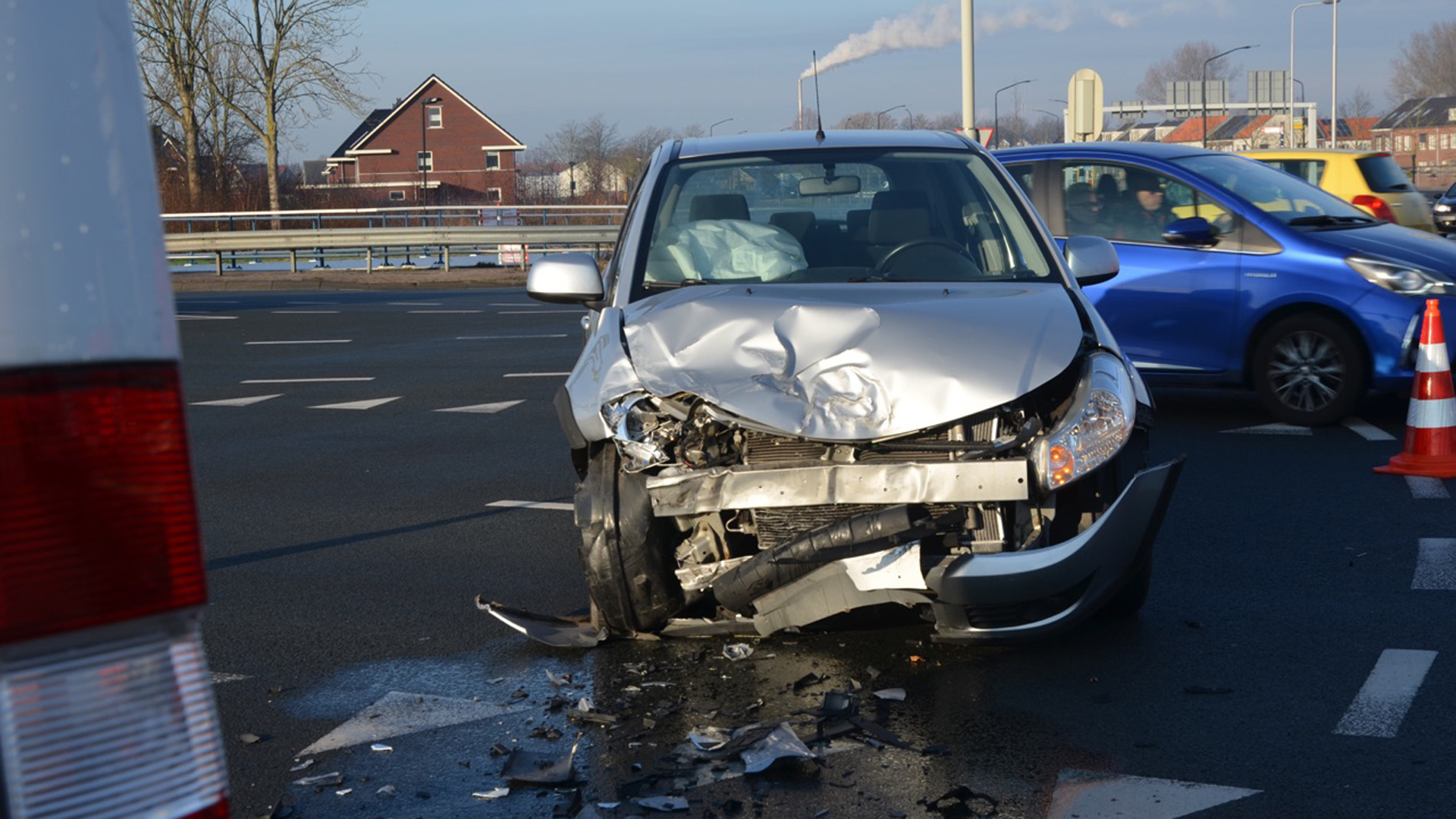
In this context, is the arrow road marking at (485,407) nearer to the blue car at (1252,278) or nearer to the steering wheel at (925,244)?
the blue car at (1252,278)

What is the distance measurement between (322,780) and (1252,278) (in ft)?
23.8

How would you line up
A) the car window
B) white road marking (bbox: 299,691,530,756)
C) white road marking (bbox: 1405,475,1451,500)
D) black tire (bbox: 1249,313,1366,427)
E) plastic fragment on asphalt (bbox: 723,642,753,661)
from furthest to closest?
the car window → black tire (bbox: 1249,313,1366,427) → white road marking (bbox: 1405,475,1451,500) → plastic fragment on asphalt (bbox: 723,642,753,661) → white road marking (bbox: 299,691,530,756)

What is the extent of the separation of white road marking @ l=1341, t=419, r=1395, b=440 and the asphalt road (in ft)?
1.90

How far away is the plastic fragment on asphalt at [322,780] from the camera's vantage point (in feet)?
13.2

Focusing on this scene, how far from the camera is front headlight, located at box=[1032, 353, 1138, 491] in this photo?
448 centimetres

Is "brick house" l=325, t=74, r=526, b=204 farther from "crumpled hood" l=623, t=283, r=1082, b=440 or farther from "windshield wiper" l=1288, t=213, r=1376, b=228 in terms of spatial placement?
"crumpled hood" l=623, t=283, r=1082, b=440

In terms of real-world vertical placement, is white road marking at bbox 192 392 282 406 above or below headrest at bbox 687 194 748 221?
below

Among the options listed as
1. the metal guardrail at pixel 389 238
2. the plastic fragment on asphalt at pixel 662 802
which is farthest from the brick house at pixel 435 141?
the plastic fragment on asphalt at pixel 662 802

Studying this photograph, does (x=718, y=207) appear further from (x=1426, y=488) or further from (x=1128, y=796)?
(x=1426, y=488)

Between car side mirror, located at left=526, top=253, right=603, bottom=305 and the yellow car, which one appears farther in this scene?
the yellow car

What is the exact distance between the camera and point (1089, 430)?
4574 millimetres

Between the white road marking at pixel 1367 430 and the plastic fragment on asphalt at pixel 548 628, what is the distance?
577 cm

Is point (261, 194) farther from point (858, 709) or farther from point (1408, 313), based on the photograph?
point (858, 709)

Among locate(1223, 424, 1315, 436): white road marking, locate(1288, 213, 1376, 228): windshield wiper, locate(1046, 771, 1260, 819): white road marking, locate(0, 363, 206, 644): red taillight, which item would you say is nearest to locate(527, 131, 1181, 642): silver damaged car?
locate(1046, 771, 1260, 819): white road marking
